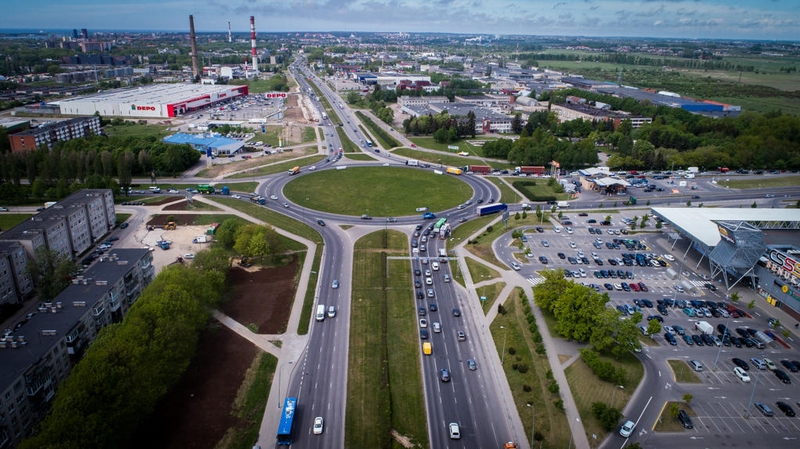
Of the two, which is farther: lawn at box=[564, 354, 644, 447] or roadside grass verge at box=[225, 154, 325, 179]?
roadside grass verge at box=[225, 154, 325, 179]

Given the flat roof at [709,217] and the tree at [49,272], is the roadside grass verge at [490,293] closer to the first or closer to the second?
the flat roof at [709,217]

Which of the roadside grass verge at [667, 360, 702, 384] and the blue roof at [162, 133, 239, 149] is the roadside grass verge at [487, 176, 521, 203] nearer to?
the roadside grass verge at [667, 360, 702, 384]

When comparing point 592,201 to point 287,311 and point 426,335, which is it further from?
point 287,311

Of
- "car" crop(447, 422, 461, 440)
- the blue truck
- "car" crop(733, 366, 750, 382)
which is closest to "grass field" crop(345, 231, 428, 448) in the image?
"car" crop(447, 422, 461, 440)

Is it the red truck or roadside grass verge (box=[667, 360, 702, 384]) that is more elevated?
the red truck

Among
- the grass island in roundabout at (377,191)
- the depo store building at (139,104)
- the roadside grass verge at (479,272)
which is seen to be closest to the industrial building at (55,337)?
the grass island in roundabout at (377,191)

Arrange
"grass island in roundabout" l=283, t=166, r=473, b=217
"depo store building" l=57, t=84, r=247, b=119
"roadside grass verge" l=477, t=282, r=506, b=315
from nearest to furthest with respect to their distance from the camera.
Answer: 1. "roadside grass verge" l=477, t=282, r=506, b=315
2. "grass island in roundabout" l=283, t=166, r=473, b=217
3. "depo store building" l=57, t=84, r=247, b=119

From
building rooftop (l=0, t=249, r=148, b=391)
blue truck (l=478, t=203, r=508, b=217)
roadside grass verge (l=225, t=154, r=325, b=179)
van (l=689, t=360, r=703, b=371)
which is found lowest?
van (l=689, t=360, r=703, b=371)

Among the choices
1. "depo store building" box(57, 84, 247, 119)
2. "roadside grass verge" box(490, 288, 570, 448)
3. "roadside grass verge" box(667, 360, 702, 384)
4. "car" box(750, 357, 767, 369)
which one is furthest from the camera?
"depo store building" box(57, 84, 247, 119)
